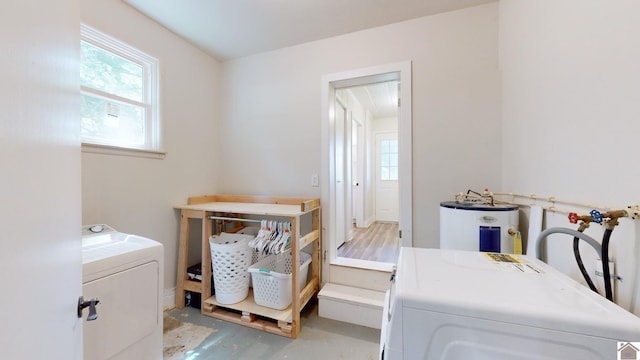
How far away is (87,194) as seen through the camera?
5.46ft

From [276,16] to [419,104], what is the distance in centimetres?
141

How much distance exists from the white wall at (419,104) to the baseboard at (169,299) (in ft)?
3.82

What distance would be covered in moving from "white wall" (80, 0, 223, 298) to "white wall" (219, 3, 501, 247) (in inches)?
17.8

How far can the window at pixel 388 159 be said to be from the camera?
5336 millimetres

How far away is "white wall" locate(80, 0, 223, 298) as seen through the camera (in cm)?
174

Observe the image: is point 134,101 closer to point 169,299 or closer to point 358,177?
point 169,299

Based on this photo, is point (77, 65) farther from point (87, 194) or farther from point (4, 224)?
point (87, 194)

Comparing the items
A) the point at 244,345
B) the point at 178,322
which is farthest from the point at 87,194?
the point at 244,345

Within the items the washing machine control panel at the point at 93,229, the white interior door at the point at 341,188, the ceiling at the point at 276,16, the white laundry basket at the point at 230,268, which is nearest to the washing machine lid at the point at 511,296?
the white laundry basket at the point at 230,268

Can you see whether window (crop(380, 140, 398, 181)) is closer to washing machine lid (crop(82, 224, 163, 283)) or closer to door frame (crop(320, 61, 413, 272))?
door frame (crop(320, 61, 413, 272))

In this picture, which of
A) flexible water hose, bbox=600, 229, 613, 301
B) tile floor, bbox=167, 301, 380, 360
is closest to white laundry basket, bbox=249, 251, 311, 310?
tile floor, bbox=167, 301, 380, 360

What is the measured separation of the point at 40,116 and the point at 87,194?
154 centimetres

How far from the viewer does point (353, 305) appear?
1967 mm

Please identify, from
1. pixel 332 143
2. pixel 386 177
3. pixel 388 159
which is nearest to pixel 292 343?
pixel 332 143
